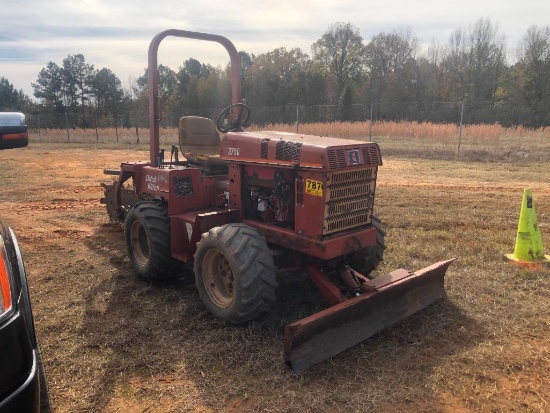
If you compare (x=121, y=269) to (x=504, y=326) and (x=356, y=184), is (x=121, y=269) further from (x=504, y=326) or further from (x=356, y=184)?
(x=504, y=326)

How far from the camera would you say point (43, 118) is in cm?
3628

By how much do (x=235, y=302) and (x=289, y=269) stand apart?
26.4 inches

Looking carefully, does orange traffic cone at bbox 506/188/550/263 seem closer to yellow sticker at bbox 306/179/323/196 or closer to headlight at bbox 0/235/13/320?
yellow sticker at bbox 306/179/323/196

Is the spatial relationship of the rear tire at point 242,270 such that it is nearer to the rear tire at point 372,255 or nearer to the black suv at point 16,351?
the rear tire at point 372,255

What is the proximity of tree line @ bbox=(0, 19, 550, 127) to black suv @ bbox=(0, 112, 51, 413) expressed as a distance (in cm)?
3031

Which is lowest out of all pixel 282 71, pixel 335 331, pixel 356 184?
pixel 335 331

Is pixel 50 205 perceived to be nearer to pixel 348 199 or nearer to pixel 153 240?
pixel 153 240

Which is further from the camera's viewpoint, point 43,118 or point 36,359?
point 43,118

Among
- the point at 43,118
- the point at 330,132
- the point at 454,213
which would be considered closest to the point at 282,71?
the point at 43,118

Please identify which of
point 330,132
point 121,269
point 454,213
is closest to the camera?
point 121,269

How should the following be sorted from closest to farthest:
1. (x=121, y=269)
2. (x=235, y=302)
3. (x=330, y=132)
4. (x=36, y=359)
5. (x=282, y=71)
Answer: (x=36, y=359), (x=235, y=302), (x=121, y=269), (x=330, y=132), (x=282, y=71)

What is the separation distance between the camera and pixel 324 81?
46.7 meters

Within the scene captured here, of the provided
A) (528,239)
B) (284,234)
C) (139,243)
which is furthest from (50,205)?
(528,239)

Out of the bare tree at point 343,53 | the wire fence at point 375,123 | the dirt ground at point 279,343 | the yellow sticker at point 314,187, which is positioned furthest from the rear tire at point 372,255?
the bare tree at point 343,53
